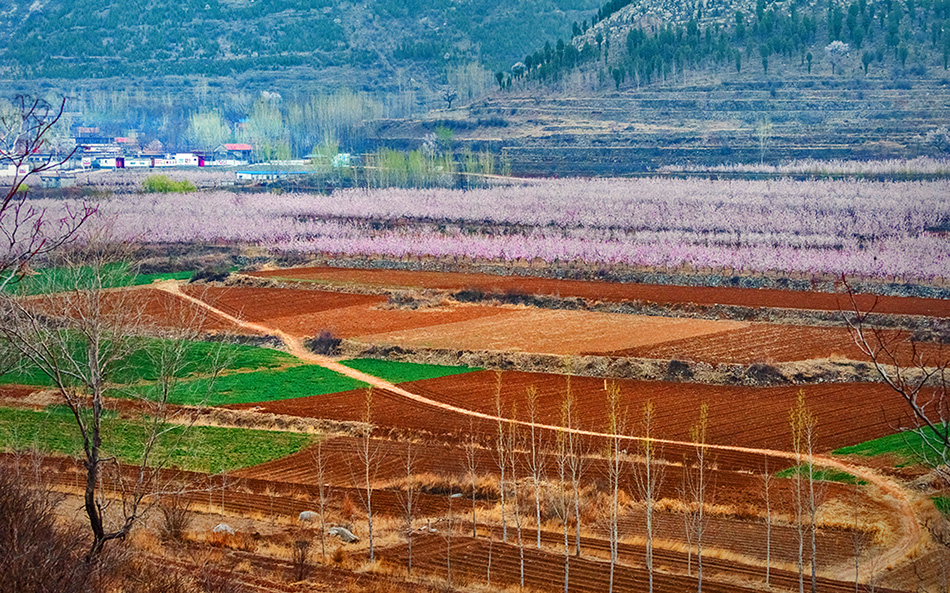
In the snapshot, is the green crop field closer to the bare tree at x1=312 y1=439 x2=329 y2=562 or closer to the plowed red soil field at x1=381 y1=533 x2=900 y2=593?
the bare tree at x1=312 y1=439 x2=329 y2=562

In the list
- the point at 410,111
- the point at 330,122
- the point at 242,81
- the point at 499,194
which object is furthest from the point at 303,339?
the point at 242,81

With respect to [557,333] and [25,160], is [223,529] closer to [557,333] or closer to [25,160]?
[25,160]

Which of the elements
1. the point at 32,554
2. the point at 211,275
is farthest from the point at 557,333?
the point at 32,554

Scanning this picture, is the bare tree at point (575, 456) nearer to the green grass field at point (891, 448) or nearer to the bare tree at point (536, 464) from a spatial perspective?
the bare tree at point (536, 464)

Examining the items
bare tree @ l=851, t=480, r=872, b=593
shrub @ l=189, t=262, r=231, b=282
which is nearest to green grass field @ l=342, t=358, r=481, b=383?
bare tree @ l=851, t=480, r=872, b=593

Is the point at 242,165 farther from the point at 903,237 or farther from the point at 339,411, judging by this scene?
the point at 339,411

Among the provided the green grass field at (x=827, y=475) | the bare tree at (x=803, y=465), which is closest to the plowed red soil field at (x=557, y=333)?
the bare tree at (x=803, y=465)
